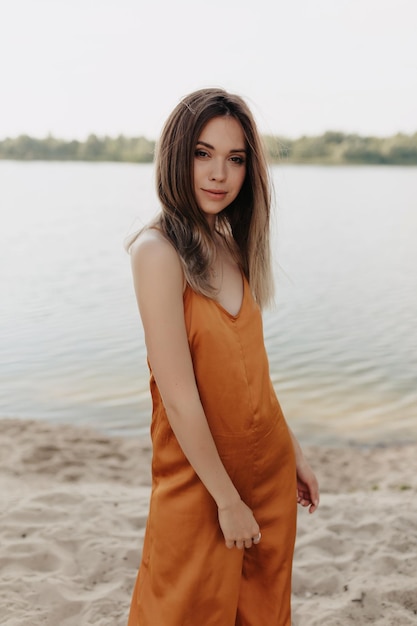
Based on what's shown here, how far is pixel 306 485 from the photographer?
183cm

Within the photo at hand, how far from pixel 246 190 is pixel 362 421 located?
428 cm

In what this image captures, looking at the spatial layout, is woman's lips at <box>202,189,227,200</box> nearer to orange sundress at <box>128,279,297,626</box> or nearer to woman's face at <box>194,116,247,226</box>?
woman's face at <box>194,116,247,226</box>

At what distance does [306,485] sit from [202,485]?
0.42 meters

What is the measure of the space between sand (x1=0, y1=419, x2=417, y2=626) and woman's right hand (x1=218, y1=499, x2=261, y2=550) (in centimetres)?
122

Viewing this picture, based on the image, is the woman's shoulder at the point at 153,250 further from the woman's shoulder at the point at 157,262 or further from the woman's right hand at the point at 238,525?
the woman's right hand at the point at 238,525

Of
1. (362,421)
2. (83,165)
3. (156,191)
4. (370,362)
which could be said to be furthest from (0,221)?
(83,165)

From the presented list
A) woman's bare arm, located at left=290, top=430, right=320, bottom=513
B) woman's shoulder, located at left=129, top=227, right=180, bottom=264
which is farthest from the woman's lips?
woman's bare arm, located at left=290, top=430, right=320, bottom=513

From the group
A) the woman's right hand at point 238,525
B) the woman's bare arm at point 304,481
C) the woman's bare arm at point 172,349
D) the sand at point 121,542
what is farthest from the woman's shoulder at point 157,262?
the sand at point 121,542

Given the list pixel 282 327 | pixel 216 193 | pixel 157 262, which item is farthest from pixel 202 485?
pixel 282 327

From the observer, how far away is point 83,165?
51750 millimetres

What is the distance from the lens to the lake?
5.85 meters

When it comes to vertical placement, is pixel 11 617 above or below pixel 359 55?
below

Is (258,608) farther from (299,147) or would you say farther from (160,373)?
(299,147)

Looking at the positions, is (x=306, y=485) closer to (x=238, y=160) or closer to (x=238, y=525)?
(x=238, y=525)
